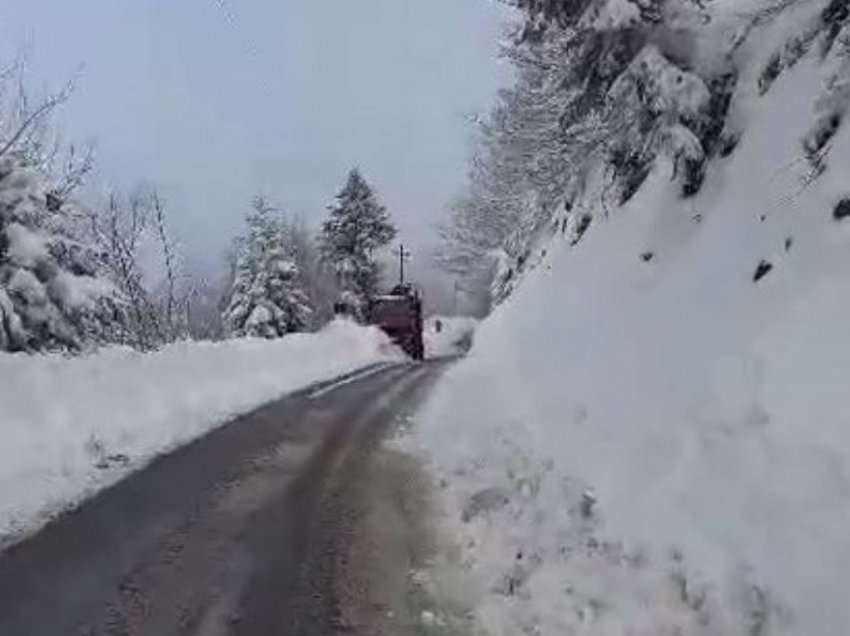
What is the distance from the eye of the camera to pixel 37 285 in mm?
18922

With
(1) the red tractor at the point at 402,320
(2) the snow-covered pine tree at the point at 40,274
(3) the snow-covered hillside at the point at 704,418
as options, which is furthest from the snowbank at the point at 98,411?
(1) the red tractor at the point at 402,320

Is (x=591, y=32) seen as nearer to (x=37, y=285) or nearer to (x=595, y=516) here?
(x=595, y=516)

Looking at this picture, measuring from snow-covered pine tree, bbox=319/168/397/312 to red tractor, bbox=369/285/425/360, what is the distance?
1671 centimetres

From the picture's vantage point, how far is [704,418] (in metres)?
7.71

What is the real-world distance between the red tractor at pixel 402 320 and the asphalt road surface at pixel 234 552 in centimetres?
2792

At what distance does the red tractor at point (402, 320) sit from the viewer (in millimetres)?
40906

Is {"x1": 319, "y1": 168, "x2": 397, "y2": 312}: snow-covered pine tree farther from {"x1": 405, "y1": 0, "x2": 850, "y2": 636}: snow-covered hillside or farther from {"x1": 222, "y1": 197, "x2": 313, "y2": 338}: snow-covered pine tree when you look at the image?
{"x1": 405, "y1": 0, "x2": 850, "y2": 636}: snow-covered hillside

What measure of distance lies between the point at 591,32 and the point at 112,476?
7068 millimetres

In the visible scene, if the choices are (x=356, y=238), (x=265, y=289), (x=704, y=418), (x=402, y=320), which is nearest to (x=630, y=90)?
(x=704, y=418)

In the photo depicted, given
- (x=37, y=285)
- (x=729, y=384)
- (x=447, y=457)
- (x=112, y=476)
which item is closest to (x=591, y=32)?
(x=447, y=457)

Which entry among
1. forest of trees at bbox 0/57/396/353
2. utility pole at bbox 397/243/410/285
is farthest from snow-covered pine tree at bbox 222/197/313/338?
utility pole at bbox 397/243/410/285

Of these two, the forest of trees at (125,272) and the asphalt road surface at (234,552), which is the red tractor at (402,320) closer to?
the forest of trees at (125,272)

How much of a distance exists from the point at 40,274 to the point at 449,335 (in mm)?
44271

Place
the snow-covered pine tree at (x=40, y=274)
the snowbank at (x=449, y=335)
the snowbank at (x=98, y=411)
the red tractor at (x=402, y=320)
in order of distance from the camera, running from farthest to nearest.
Result: the snowbank at (x=449, y=335), the red tractor at (x=402, y=320), the snow-covered pine tree at (x=40, y=274), the snowbank at (x=98, y=411)
